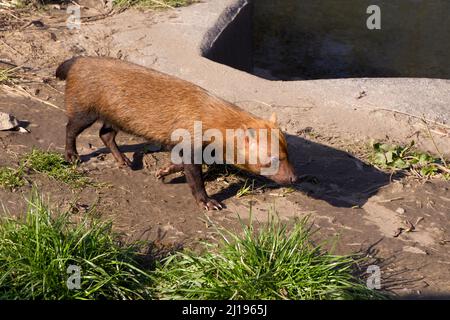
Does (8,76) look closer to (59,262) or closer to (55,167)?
(55,167)

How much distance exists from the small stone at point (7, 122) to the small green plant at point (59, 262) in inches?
86.0

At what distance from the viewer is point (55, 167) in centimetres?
676

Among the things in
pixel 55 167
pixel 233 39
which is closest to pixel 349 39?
pixel 233 39

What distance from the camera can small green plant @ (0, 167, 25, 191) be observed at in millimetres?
6297

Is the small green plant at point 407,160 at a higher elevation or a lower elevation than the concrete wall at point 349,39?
higher

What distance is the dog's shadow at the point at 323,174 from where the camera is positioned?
6.94 metres

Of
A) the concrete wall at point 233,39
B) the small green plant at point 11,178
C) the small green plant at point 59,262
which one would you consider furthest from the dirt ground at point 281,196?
the concrete wall at point 233,39

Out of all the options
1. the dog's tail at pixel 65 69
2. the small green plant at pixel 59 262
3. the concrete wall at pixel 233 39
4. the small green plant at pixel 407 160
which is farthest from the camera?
the concrete wall at pixel 233 39

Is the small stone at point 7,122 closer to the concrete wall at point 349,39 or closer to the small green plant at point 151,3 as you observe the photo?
the small green plant at point 151,3

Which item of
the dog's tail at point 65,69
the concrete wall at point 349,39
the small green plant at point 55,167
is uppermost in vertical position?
the dog's tail at point 65,69

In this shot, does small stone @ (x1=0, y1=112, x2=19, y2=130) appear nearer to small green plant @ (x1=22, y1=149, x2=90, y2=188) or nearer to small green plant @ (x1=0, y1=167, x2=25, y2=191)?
small green plant @ (x1=22, y1=149, x2=90, y2=188)

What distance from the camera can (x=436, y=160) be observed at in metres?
7.66

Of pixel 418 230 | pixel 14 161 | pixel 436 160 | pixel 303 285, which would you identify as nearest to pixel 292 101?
pixel 436 160

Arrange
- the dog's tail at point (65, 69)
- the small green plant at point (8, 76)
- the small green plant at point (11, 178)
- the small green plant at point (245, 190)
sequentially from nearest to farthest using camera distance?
the small green plant at point (11, 178), the small green plant at point (245, 190), the dog's tail at point (65, 69), the small green plant at point (8, 76)
